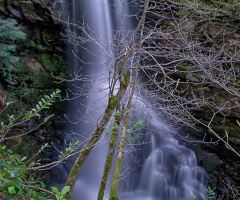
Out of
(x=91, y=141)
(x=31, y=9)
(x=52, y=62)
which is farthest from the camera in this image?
(x=52, y=62)

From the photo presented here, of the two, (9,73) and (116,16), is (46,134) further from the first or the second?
(116,16)

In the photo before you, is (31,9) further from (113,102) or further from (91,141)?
(91,141)

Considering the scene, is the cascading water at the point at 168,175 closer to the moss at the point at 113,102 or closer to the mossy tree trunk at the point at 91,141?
the mossy tree trunk at the point at 91,141

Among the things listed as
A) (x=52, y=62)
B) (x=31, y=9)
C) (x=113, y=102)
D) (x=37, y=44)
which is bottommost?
(x=52, y=62)

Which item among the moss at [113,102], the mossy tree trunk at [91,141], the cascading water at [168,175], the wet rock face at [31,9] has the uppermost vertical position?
the wet rock face at [31,9]

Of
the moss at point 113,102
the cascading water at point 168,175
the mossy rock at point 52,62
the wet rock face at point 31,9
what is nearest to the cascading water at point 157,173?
the cascading water at point 168,175

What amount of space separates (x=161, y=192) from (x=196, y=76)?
4210 mm

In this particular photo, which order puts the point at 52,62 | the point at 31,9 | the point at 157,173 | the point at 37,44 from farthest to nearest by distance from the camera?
the point at 52,62, the point at 37,44, the point at 31,9, the point at 157,173

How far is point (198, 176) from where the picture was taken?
21.4 ft

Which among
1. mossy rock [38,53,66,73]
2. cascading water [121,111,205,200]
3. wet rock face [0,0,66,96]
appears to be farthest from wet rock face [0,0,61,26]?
cascading water [121,111,205,200]

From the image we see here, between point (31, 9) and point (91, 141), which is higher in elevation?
point (31, 9)

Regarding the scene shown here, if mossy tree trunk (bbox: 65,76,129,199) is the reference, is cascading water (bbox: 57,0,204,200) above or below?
below

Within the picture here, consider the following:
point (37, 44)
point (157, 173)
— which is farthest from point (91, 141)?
point (37, 44)

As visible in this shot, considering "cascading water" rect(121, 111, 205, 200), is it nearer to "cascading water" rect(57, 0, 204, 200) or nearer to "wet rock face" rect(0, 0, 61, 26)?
"cascading water" rect(57, 0, 204, 200)
